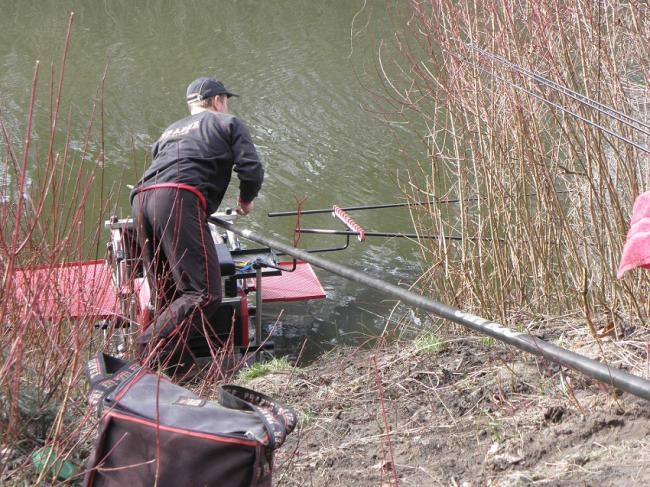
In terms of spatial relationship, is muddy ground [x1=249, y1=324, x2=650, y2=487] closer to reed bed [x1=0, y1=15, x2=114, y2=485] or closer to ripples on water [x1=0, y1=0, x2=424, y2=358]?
reed bed [x1=0, y1=15, x2=114, y2=485]

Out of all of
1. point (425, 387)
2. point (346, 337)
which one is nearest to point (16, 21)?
point (346, 337)

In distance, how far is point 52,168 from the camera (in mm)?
2695

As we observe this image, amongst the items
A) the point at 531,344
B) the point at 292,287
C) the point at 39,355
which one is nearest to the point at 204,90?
the point at 292,287

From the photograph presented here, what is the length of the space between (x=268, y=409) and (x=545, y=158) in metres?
2.54

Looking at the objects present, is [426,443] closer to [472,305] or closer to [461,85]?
[472,305]

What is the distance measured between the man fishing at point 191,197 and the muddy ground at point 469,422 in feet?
2.94

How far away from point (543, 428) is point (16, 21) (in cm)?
1429

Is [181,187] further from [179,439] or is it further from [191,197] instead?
[179,439]

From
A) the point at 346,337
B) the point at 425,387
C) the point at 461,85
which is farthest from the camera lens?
the point at 346,337

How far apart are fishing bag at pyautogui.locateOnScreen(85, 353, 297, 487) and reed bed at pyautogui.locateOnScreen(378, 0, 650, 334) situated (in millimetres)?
2035

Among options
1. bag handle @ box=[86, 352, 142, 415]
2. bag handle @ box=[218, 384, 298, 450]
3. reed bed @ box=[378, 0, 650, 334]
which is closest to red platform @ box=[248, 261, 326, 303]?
reed bed @ box=[378, 0, 650, 334]

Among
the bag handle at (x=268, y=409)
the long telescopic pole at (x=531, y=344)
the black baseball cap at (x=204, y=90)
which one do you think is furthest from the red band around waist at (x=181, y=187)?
the bag handle at (x=268, y=409)

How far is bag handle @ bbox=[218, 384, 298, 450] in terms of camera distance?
2.43 metres

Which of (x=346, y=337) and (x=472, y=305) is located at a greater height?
(x=472, y=305)
